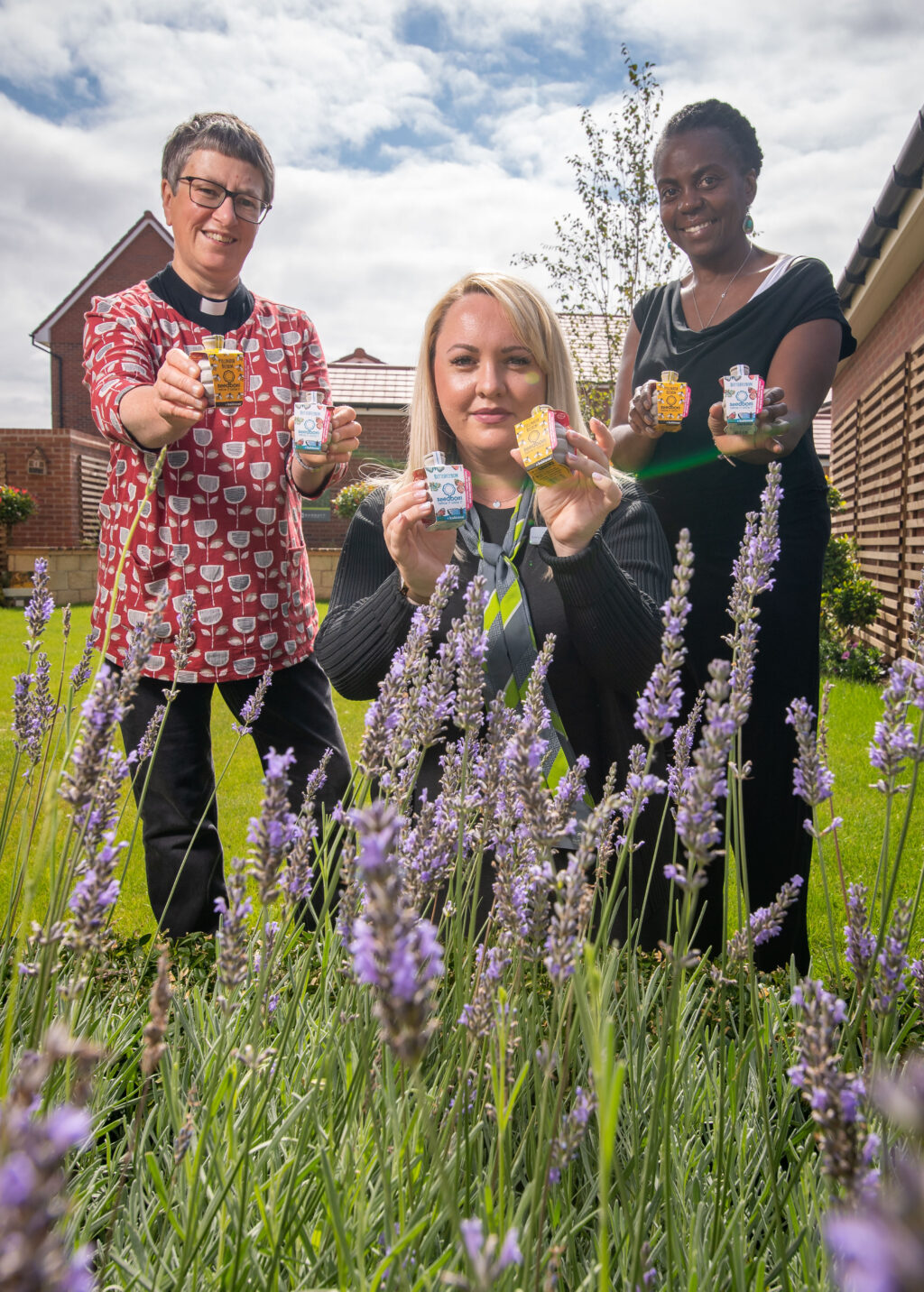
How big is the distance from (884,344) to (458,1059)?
11.5 meters

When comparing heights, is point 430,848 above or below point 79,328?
below

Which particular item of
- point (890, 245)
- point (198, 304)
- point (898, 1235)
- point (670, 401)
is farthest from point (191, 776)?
point (890, 245)

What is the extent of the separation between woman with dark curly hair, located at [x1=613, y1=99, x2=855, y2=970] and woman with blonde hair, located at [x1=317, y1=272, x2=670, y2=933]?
19 centimetres

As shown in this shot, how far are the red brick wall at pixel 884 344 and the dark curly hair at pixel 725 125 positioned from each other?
710 centimetres

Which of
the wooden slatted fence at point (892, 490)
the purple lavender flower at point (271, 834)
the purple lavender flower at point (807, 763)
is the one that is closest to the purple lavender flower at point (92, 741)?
the purple lavender flower at point (271, 834)

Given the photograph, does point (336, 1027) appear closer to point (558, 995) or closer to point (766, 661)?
point (558, 995)

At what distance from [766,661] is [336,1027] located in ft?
5.79

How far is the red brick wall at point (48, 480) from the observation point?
2155 centimetres

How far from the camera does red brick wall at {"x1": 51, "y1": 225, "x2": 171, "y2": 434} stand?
Result: 2783 cm

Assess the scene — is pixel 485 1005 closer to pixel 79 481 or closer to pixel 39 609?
pixel 39 609

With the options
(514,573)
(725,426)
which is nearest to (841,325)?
(725,426)

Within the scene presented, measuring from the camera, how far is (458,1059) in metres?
1.39

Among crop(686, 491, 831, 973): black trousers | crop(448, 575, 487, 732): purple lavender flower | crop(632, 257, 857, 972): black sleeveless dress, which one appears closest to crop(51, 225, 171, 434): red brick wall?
crop(632, 257, 857, 972): black sleeveless dress

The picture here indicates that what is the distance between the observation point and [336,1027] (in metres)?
1.41
